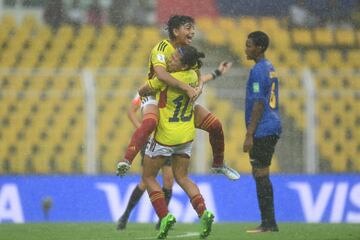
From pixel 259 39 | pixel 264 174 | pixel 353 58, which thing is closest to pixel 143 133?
pixel 264 174

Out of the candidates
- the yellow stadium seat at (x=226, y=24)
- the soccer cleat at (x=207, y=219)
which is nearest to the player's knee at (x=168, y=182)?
the soccer cleat at (x=207, y=219)

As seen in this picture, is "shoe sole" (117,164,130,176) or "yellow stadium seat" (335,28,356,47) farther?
"yellow stadium seat" (335,28,356,47)

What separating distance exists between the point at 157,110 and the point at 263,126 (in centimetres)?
162

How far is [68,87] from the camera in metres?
16.7

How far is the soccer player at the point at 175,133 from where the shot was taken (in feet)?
30.9

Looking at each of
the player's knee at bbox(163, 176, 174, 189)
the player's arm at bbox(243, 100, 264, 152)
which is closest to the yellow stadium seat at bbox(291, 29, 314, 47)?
the player's knee at bbox(163, 176, 174, 189)

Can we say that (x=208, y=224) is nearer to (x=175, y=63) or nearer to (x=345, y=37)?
(x=175, y=63)

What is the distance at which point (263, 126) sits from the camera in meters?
10.6

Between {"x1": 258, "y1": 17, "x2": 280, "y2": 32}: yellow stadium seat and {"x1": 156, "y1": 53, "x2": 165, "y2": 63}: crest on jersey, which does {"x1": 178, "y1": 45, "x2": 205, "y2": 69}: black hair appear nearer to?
{"x1": 156, "y1": 53, "x2": 165, "y2": 63}: crest on jersey

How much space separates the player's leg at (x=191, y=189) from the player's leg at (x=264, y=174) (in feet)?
4.46

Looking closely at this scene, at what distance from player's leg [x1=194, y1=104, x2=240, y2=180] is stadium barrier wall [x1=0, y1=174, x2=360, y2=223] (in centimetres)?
528

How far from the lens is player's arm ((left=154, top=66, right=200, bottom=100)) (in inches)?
367

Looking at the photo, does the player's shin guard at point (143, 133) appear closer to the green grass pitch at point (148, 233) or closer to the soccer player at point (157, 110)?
the soccer player at point (157, 110)

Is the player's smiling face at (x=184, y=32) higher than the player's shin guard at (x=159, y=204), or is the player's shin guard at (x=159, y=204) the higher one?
the player's smiling face at (x=184, y=32)
